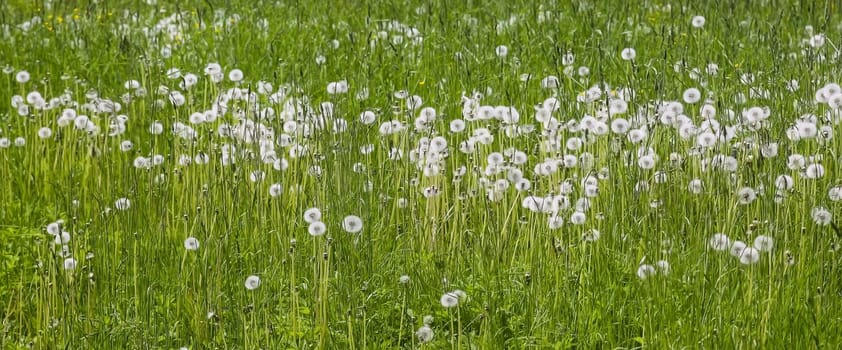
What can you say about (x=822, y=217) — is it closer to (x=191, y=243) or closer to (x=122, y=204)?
(x=191, y=243)

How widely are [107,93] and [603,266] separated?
138 inches

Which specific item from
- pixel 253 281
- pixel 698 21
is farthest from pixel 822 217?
pixel 698 21

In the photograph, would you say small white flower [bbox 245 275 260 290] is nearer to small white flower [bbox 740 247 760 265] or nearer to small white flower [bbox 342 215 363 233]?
small white flower [bbox 342 215 363 233]

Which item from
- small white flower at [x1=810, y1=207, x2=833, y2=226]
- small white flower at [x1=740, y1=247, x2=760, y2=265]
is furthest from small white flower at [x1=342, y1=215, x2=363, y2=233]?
small white flower at [x1=810, y1=207, x2=833, y2=226]

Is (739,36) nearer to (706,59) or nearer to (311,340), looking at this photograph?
(706,59)

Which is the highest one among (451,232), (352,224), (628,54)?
(628,54)

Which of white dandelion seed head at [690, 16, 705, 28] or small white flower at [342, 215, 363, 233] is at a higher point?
white dandelion seed head at [690, 16, 705, 28]

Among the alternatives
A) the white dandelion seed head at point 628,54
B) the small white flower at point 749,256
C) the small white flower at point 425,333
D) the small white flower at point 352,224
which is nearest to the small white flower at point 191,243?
the small white flower at point 352,224

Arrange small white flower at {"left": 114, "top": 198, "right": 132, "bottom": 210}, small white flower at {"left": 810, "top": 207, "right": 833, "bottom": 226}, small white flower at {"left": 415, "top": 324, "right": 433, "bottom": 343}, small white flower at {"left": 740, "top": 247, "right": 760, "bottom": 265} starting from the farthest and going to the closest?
small white flower at {"left": 114, "top": 198, "right": 132, "bottom": 210} → small white flower at {"left": 810, "top": 207, "right": 833, "bottom": 226} → small white flower at {"left": 740, "top": 247, "right": 760, "bottom": 265} → small white flower at {"left": 415, "top": 324, "right": 433, "bottom": 343}

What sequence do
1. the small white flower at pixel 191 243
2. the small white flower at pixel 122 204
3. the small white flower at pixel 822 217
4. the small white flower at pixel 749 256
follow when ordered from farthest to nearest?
the small white flower at pixel 122 204, the small white flower at pixel 191 243, the small white flower at pixel 822 217, the small white flower at pixel 749 256

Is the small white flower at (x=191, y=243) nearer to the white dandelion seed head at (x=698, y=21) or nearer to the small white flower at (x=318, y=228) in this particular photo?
the small white flower at (x=318, y=228)

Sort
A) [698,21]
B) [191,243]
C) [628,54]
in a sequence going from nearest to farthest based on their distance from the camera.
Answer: [191,243]
[628,54]
[698,21]

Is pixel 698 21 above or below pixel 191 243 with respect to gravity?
above

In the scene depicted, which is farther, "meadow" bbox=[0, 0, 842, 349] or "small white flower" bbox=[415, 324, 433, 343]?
"meadow" bbox=[0, 0, 842, 349]
